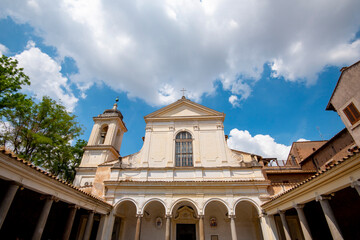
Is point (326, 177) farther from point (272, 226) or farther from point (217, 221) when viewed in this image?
point (217, 221)

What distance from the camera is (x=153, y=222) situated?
42.7 ft

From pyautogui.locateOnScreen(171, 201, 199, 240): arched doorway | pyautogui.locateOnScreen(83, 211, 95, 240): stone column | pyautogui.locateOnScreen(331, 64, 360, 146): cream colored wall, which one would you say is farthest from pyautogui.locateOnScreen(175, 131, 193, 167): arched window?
pyautogui.locateOnScreen(331, 64, 360, 146): cream colored wall

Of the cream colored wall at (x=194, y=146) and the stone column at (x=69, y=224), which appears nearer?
the stone column at (x=69, y=224)

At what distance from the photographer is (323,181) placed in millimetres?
6578

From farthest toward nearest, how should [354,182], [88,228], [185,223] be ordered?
[185,223] → [88,228] → [354,182]

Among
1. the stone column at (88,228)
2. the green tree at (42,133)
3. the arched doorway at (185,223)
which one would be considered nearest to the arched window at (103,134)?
the green tree at (42,133)

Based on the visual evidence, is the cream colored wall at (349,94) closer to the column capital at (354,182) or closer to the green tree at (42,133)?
the column capital at (354,182)

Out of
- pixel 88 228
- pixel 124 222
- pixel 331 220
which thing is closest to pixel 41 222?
pixel 88 228

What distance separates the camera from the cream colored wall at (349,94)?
1152 cm

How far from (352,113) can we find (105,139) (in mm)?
21001

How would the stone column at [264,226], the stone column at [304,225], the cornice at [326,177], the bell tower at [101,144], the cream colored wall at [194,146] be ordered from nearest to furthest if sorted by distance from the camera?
the cornice at [326,177], the stone column at [304,225], the stone column at [264,226], the cream colored wall at [194,146], the bell tower at [101,144]

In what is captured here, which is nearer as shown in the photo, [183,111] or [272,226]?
[272,226]

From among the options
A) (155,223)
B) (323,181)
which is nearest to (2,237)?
(155,223)

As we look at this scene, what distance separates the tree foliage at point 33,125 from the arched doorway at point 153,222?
11.7m
